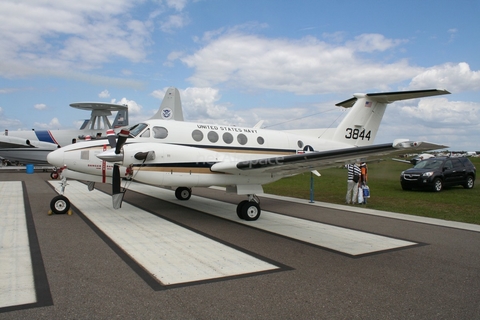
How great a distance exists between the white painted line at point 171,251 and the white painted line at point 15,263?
146cm

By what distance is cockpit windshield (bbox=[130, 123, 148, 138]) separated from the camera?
9617 mm

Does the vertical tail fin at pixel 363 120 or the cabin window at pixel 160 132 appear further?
the vertical tail fin at pixel 363 120

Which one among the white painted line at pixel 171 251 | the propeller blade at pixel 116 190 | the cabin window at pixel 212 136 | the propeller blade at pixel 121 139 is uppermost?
the cabin window at pixel 212 136

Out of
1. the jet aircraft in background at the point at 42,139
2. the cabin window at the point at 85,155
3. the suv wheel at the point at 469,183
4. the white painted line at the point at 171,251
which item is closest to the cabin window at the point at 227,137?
the white painted line at the point at 171,251

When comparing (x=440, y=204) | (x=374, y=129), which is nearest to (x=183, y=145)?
(x=374, y=129)

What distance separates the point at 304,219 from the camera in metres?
9.92

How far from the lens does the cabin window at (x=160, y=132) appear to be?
9773 mm

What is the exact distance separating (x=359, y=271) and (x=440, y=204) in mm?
9841

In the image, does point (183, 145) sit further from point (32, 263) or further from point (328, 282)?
point (328, 282)

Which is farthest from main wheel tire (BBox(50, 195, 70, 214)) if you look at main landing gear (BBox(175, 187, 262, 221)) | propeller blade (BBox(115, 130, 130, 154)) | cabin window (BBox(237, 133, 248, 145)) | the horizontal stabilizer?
the horizontal stabilizer

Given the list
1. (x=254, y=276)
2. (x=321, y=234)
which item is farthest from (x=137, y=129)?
(x=254, y=276)

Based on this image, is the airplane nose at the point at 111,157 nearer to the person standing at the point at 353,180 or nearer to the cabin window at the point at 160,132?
the cabin window at the point at 160,132

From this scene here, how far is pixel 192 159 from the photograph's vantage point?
899 cm

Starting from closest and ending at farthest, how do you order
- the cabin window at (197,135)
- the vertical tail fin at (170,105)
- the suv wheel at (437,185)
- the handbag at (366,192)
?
the cabin window at (197,135), the handbag at (366,192), the suv wheel at (437,185), the vertical tail fin at (170,105)
